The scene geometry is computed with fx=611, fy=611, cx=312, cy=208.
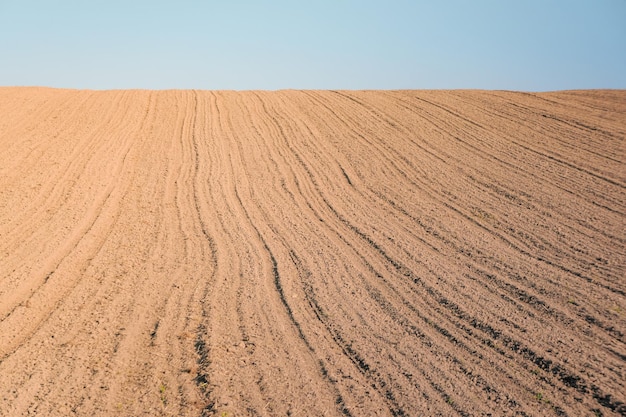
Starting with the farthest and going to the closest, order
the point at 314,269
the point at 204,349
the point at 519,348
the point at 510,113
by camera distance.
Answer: the point at 510,113 < the point at 314,269 < the point at 204,349 < the point at 519,348

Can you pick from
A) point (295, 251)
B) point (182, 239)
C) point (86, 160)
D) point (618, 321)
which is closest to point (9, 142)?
point (86, 160)

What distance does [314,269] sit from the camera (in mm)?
9609

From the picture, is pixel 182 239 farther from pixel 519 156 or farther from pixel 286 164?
pixel 519 156

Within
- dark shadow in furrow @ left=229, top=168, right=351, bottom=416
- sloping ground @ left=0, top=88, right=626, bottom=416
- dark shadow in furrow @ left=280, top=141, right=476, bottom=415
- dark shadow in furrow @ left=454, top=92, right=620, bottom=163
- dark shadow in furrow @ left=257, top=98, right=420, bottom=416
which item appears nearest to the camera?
dark shadow in furrow @ left=257, top=98, right=420, bottom=416

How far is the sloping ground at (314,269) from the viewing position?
622 centimetres

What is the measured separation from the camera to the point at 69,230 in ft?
37.6

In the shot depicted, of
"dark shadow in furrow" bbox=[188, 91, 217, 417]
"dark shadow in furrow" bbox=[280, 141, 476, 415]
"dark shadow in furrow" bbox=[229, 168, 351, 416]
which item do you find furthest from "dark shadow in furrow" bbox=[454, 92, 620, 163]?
"dark shadow in furrow" bbox=[188, 91, 217, 417]

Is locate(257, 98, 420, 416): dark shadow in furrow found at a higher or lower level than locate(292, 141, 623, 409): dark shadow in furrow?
lower

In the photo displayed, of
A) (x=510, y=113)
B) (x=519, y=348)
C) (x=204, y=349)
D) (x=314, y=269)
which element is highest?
(x=510, y=113)

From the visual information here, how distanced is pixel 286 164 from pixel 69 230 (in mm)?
6585

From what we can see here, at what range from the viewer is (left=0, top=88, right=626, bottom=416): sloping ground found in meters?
6.22

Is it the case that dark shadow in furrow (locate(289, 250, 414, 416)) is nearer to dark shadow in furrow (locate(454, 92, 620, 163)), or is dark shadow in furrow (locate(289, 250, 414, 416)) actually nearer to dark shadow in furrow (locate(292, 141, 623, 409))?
dark shadow in furrow (locate(292, 141, 623, 409))

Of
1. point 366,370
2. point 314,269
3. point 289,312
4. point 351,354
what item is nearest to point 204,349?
point 289,312

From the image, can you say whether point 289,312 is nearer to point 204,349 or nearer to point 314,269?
point 204,349
